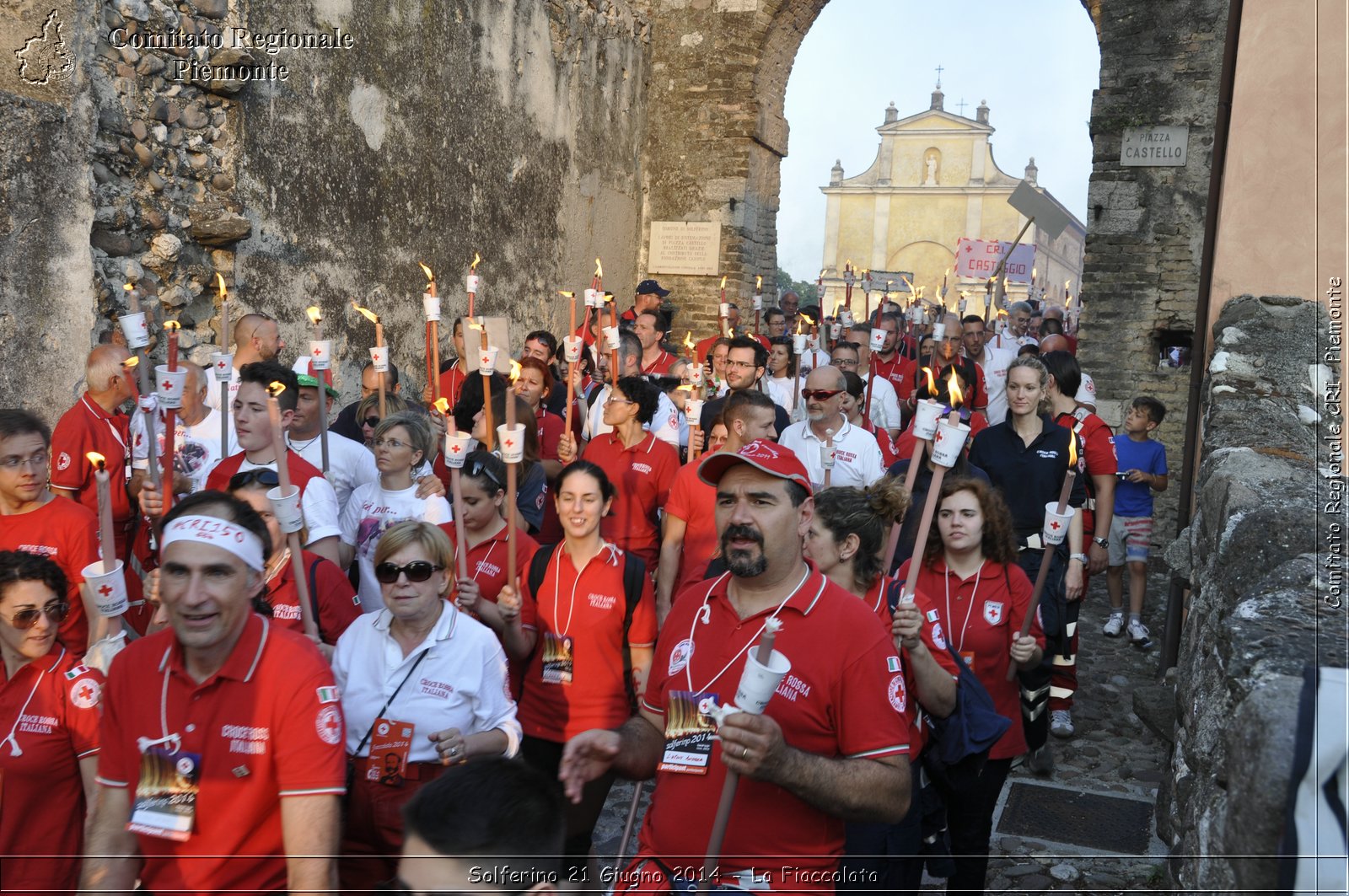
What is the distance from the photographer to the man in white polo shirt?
647 cm

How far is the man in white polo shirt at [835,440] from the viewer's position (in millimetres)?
6473

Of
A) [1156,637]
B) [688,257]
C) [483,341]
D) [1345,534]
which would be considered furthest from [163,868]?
[688,257]

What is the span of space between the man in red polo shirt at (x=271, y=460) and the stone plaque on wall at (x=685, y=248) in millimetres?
11300

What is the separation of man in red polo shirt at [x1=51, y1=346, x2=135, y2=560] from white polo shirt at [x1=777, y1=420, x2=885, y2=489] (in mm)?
3314

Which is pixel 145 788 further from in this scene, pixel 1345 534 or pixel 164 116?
pixel 164 116

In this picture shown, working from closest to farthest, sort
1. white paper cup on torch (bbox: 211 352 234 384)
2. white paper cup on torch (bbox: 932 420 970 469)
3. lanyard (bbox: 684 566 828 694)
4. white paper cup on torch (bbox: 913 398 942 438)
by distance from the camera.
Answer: lanyard (bbox: 684 566 828 694) → white paper cup on torch (bbox: 932 420 970 469) → white paper cup on torch (bbox: 913 398 942 438) → white paper cup on torch (bbox: 211 352 234 384)

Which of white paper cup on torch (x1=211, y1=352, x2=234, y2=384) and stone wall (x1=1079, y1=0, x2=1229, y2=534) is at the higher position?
stone wall (x1=1079, y1=0, x2=1229, y2=534)

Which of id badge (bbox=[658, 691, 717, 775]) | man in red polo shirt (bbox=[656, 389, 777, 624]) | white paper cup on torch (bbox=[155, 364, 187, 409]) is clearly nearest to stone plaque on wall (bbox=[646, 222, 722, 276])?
man in red polo shirt (bbox=[656, 389, 777, 624])

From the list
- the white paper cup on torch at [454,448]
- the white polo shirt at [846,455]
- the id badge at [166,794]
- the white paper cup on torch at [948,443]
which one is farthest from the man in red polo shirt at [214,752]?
the white polo shirt at [846,455]

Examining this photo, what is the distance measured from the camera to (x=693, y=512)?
232 inches

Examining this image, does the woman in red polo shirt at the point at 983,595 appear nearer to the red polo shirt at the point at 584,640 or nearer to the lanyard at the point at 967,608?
the lanyard at the point at 967,608

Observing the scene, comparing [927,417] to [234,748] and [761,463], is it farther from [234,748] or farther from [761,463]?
[234,748]

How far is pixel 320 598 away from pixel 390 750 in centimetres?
87

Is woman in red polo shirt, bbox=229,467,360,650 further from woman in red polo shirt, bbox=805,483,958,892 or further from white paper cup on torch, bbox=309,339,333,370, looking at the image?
woman in red polo shirt, bbox=805,483,958,892
